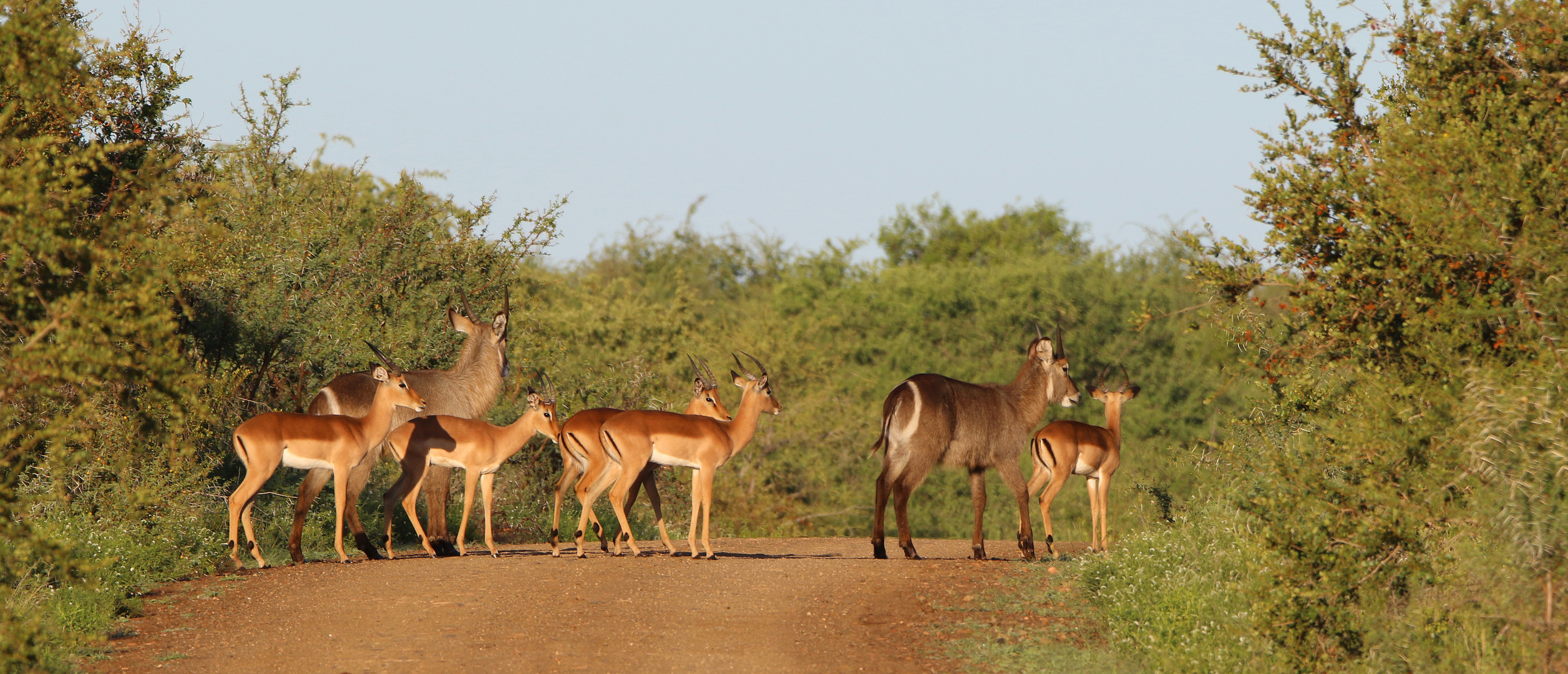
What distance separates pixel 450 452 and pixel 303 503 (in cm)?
140

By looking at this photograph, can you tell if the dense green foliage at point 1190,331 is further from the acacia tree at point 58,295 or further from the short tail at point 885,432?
the short tail at point 885,432

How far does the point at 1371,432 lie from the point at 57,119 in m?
9.72

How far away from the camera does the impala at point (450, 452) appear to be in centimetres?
1296

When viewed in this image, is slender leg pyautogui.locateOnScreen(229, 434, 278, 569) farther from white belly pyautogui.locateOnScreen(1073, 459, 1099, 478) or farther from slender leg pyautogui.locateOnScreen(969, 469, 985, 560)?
white belly pyautogui.locateOnScreen(1073, 459, 1099, 478)

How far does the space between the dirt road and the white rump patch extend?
106 centimetres

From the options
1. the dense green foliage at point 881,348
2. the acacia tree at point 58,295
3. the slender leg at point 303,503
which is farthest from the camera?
the dense green foliage at point 881,348

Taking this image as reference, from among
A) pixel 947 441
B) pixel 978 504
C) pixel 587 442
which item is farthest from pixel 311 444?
pixel 978 504

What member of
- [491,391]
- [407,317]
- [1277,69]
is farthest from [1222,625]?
[407,317]

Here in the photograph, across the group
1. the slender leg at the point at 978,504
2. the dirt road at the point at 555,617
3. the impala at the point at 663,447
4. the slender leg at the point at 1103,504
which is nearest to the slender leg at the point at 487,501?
the dirt road at the point at 555,617

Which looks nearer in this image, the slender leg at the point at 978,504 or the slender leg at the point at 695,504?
the slender leg at the point at 695,504

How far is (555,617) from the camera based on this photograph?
9.15 meters

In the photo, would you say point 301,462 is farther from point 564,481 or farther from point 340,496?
point 564,481

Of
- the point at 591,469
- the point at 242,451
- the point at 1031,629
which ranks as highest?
the point at 242,451

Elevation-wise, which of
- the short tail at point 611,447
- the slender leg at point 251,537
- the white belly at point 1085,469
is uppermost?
the short tail at point 611,447
